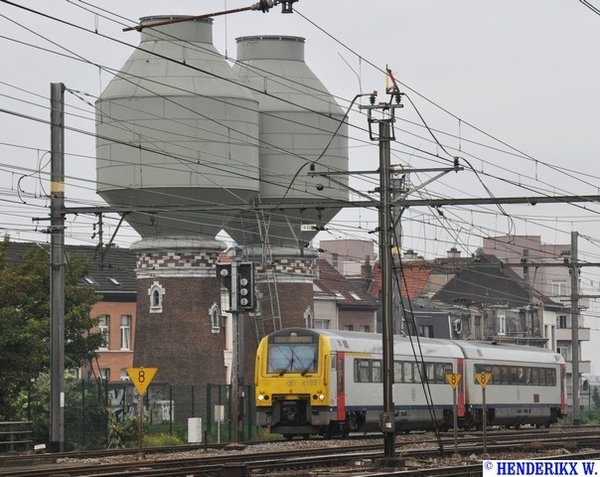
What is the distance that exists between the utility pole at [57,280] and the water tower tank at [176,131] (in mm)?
16785

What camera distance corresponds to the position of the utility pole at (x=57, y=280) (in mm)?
39156

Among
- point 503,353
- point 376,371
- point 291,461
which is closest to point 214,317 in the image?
point 503,353

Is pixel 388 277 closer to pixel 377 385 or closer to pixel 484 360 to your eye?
pixel 377 385

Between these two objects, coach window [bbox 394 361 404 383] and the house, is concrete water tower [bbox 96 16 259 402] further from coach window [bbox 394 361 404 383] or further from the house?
the house

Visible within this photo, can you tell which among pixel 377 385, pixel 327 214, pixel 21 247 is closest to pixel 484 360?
pixel 377 385

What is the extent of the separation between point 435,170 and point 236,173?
24057 millimetres

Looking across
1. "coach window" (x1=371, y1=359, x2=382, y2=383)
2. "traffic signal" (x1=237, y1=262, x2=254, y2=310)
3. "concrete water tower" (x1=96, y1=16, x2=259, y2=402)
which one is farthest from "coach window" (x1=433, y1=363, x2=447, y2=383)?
"traffic signal" (x1=237, y1=262, x2=254, y2=310)

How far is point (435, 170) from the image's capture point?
3578cm

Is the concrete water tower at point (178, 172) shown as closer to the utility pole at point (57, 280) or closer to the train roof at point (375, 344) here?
the train roof at point (375, 344)

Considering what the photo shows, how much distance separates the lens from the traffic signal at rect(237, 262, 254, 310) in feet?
125

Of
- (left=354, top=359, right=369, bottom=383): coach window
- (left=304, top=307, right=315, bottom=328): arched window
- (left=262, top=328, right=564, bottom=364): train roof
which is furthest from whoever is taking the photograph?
(left=304, top=307, right=315, bottom=328): arched window

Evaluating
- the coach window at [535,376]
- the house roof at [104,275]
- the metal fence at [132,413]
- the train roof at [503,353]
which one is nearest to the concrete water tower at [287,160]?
the metal fence at [132,413]

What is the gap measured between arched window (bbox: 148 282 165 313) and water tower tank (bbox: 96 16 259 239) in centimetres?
313

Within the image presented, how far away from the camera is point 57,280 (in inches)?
1544
